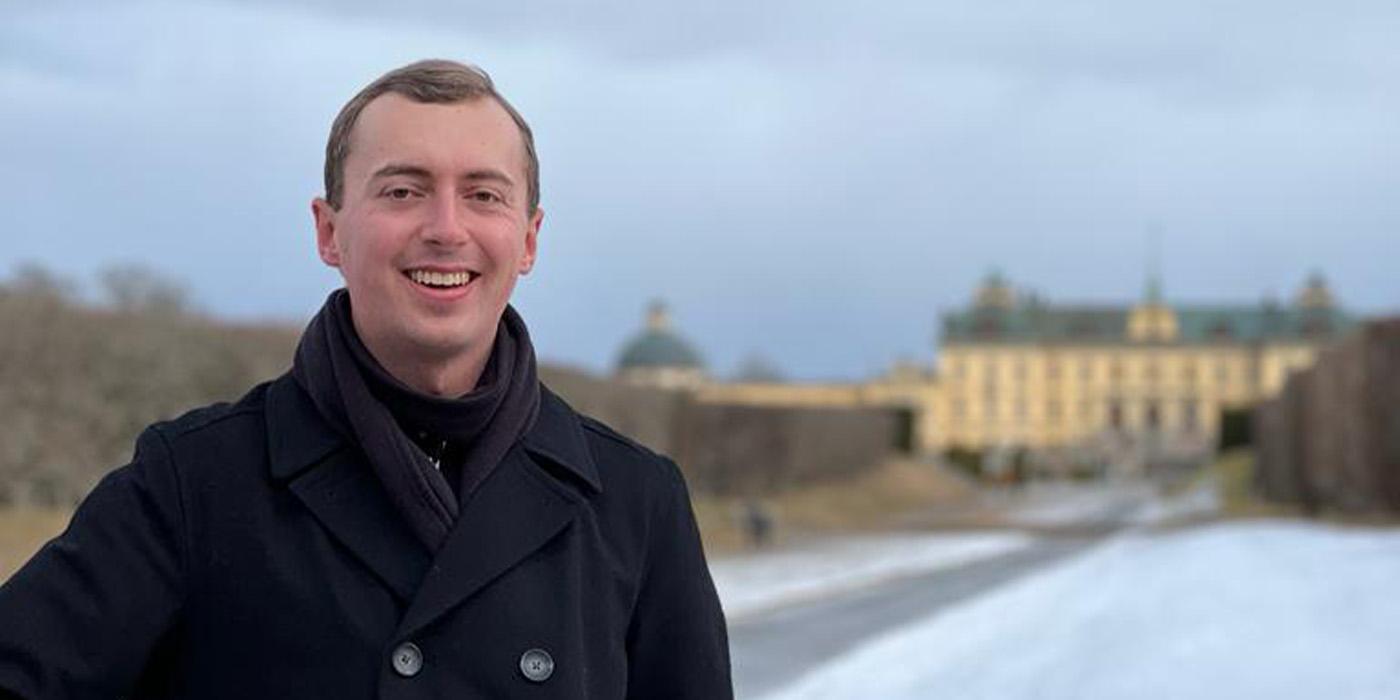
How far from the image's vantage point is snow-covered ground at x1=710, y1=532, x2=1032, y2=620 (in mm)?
22016

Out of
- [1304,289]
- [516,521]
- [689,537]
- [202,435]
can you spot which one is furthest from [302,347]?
[1304,289]

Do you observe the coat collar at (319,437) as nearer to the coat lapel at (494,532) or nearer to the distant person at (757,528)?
the coat lapel at (494,532)

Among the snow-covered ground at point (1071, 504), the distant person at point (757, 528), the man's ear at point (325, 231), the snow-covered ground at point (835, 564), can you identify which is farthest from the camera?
the snow-covered ground at point (1071, 504)

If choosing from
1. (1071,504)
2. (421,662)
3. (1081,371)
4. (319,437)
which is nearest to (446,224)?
(319,437)

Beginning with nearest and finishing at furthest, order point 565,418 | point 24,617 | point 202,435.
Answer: point 24,617 → point 202,435 → point 565,418

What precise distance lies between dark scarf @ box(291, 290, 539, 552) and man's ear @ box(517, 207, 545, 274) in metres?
0.11

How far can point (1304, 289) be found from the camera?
610ft

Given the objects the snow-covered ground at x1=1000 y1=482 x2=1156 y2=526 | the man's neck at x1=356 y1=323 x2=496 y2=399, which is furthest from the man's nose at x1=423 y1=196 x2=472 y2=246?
the snow-covered ground at x1=1000 y1=482 x2=1156 y2=526

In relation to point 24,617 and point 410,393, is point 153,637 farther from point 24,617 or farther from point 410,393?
point 410,393

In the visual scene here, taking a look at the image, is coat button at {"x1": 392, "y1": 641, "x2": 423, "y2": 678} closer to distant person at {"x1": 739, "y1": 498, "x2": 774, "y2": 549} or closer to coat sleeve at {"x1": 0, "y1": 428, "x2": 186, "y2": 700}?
coat sleeve at {"x1": 0, "y1": 428, "x2": 186, "y2": 700}

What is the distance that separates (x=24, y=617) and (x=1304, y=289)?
190968 millimetres

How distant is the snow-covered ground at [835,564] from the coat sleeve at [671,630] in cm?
1623

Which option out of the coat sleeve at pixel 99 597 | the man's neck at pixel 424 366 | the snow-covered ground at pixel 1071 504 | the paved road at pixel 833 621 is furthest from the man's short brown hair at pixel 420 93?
the snow-covered ground at pixel 1071 504

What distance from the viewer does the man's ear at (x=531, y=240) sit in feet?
9.08
